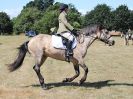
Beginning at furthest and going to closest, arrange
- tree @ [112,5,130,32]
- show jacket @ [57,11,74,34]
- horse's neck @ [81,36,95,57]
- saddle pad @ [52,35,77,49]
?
tree @ [112,5,130,32], horse's neck @ [81,36,95,57], saddle pad @ [52,35,77,49], show jacket @ [57,11,74,34]

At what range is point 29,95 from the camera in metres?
12.6

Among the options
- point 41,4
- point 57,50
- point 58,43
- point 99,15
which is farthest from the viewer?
point 41,4

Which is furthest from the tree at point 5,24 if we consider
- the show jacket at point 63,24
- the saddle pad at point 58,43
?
the show jacket at point 63,24

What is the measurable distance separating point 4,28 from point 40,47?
421 feet

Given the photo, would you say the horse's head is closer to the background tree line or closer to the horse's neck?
the horse's neck

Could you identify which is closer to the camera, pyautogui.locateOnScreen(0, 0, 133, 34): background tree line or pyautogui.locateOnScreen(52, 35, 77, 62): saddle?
pyautogui.locateOnScreen(52, 35, 77, 62): saddle

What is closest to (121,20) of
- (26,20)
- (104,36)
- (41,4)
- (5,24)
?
(26,20)

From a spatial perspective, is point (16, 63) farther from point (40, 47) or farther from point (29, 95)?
point (29, 95)

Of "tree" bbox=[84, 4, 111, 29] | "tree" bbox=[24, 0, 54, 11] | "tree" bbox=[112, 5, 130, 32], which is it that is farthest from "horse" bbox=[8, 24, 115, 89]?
"tree" bbox=[24, 0, 54, 11]

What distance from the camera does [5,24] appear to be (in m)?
140

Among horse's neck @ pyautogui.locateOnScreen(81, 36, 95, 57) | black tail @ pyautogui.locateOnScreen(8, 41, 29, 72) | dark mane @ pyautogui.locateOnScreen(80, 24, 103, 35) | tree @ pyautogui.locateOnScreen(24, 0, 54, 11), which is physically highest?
tree @ pyautogui.locateOnScreen(24, 0, 54, 11)

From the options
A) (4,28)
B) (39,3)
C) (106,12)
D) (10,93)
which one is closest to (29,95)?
(10,93)

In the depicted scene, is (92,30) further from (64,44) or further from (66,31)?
(64,44)

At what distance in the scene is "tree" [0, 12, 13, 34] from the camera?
13938 centimetres
